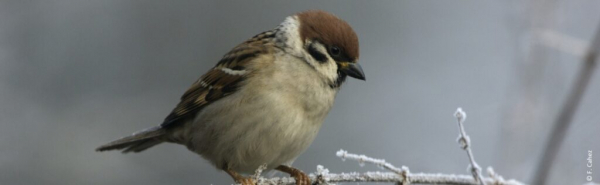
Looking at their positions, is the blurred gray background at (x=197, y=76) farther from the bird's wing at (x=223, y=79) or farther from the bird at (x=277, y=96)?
the bird's wing at (x=223, y=79)

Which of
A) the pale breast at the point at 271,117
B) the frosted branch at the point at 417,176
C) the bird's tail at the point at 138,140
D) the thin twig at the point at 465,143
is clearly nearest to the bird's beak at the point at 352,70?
the pale breast at the point at 271,117

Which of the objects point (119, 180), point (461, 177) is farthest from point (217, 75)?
point (461, 177)

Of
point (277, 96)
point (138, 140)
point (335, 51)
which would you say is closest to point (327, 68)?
point (335, 51)

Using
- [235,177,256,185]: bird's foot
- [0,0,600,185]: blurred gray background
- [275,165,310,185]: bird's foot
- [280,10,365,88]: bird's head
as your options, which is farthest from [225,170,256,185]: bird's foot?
[0,0,600,185]: blurred gray background

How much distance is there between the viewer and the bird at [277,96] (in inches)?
132

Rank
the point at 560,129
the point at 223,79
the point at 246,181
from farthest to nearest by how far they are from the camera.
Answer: the point at 223,79, the point at 246,181, the point at 560,129

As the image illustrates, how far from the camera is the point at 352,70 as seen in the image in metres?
3.41

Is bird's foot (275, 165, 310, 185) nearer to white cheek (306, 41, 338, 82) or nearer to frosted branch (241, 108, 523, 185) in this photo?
white cheek (306, 41, 338, 82)

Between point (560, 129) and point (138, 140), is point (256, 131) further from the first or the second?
point (560, 129)

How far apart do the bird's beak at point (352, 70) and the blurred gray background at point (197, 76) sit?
57 centimetres

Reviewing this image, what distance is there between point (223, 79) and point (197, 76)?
1906 mm

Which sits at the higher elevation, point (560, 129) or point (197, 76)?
point (197, 76)

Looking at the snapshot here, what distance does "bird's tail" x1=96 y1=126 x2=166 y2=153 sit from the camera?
3.96m

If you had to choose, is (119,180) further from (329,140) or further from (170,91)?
(329,140)
